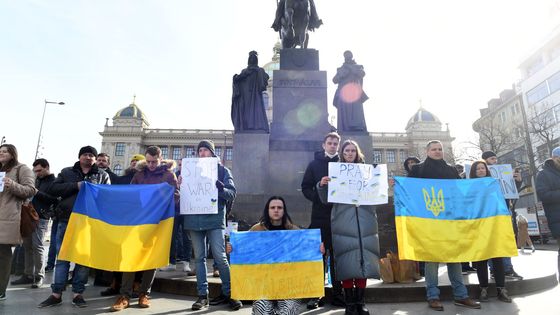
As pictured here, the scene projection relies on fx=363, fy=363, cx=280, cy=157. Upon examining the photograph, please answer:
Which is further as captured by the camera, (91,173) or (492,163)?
(492,163)

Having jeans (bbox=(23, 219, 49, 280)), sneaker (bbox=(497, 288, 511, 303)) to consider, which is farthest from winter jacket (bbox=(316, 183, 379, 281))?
jeans (bbox=(23, 219, 49, 280))

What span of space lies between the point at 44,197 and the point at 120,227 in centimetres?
172

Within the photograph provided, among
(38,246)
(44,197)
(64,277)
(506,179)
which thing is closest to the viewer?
(64,277)

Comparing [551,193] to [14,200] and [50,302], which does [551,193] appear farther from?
[14,200]

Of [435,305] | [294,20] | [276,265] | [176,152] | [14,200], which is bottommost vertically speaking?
[435,305]

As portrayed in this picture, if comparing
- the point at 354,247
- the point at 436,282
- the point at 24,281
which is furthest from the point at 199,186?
the point at 24,281

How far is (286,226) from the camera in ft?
14.2

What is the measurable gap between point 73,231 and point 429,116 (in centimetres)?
8391

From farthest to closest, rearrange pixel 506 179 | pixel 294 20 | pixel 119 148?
pixel 119 148 → pixel 294 20 → pixel 506 179

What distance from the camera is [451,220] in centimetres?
485

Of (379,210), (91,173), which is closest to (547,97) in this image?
(379,210)

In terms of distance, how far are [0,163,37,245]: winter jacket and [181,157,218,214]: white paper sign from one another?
2.05 metres

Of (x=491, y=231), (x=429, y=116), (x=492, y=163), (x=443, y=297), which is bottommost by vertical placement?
(x=443, y=297)

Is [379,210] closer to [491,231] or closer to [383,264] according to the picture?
[383,264]
